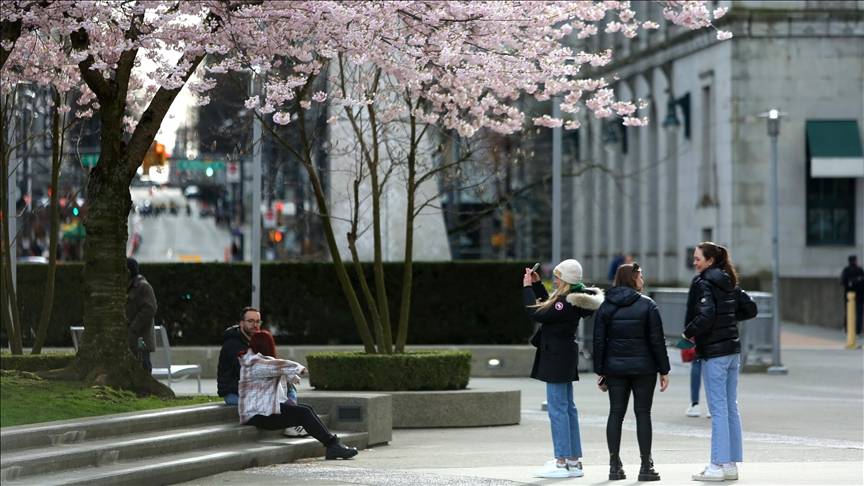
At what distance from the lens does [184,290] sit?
28.6 m

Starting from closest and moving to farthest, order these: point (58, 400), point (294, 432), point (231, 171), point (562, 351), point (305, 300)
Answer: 1. point (562, 351)
2. point (58, 400)
3. point (294, 432)
4. point (305, 300)
5. point (231, 171)

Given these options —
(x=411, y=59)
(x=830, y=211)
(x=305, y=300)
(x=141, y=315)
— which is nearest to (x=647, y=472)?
(x=411, y=59)

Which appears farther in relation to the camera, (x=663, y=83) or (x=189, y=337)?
(x=663, y=83)

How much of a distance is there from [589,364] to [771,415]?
827cm

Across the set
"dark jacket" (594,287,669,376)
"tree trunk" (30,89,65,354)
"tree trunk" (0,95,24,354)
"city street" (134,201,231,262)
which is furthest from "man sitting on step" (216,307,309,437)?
"city street" (134,201,231,262)

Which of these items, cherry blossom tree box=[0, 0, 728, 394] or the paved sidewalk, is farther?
cherry blossom tree box=[0, 0, 728, 394]

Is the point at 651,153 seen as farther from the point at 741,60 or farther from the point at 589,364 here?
the point at 589,364

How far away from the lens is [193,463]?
14.5 m

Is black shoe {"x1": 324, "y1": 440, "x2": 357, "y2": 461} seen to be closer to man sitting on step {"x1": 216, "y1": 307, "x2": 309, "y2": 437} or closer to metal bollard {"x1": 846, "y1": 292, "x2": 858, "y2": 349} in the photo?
man sitting on step {"x1": 216, "y1": 307, "x2": 309, "y2": 437}

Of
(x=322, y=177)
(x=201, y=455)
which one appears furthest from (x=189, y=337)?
(x=201, y=455)

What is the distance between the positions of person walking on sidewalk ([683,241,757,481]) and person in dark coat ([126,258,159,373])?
24.5 feet

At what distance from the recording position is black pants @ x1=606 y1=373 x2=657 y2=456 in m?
14.2

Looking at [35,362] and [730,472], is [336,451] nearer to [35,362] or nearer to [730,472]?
[730,472]

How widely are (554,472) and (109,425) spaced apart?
368cm
